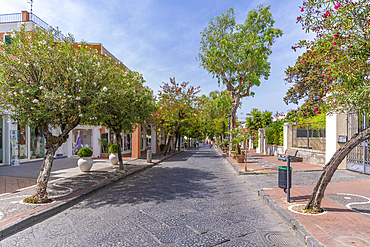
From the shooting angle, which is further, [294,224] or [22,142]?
[22,142]

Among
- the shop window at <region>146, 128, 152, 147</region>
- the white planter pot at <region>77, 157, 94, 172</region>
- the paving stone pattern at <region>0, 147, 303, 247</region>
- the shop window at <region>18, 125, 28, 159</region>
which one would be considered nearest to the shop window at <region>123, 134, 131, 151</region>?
the shop window at <region>146, 128, 152, 147</region>

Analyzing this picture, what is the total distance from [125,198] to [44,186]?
2.09 meters

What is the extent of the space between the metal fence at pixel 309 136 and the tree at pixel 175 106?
9.48 metres

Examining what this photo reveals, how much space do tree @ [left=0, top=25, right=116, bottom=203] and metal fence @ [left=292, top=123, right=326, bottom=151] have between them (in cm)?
1413

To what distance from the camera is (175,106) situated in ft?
72.7

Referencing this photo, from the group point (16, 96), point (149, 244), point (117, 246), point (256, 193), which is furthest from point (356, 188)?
point (16, 96)

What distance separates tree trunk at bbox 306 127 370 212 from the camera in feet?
13.8

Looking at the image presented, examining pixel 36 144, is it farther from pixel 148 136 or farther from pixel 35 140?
pixel 148 136

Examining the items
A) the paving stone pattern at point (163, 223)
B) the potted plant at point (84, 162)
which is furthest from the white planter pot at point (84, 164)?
the paving stone pattern at point (163, 223)

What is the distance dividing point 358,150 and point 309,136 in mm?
6085

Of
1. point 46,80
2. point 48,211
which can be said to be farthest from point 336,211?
point 46,80

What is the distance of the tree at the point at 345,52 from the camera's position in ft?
13.3

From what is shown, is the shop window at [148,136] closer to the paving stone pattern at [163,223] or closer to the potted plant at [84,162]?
the potted plant at [84,162]

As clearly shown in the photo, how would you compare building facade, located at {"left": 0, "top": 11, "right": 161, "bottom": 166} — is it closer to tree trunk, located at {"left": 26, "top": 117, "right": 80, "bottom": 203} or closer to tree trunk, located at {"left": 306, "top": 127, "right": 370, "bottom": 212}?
tree trunk, located at {"left": 26, "top": 117, "right": 80, "bottom": 203}
